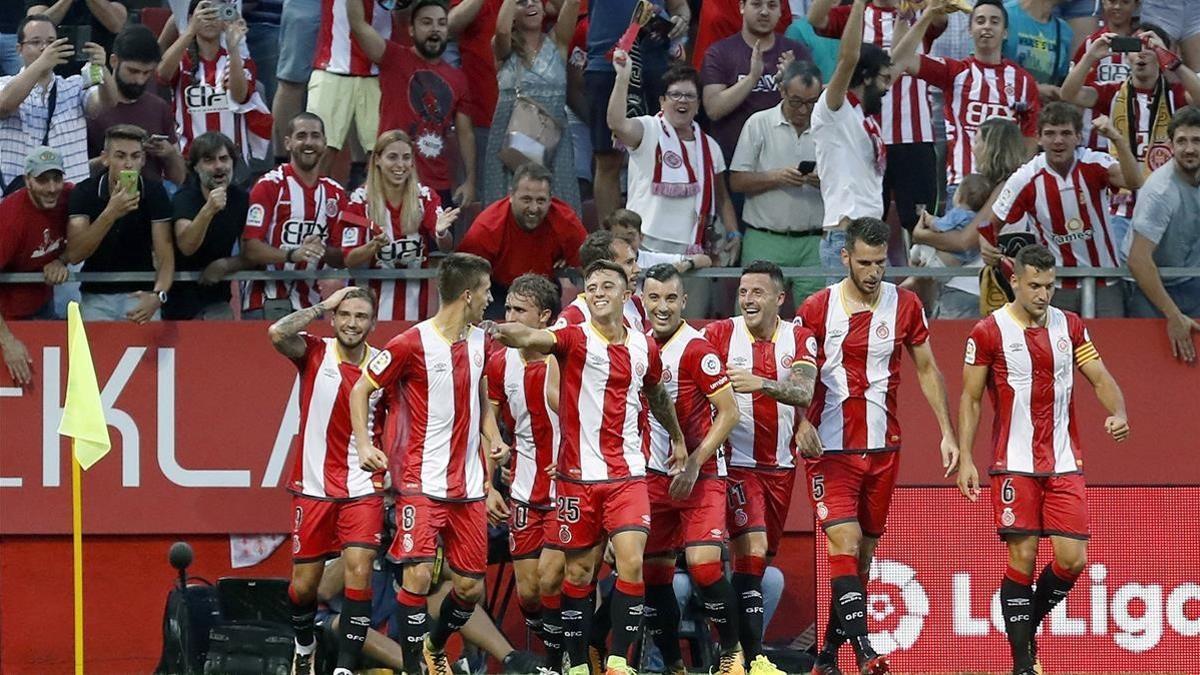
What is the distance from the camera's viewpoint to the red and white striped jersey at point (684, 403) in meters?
11.5

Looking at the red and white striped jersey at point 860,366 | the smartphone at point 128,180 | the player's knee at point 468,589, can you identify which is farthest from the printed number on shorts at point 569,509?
the smartphone at point 128,180

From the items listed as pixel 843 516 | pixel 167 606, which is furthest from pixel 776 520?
pixel 167 606

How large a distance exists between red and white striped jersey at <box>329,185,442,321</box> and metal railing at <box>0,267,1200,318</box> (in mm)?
101

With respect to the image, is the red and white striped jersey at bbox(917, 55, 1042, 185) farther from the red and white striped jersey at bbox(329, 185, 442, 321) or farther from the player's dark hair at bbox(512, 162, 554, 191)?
the red and white striped jersey at bbox(329, 185, 442, 321)

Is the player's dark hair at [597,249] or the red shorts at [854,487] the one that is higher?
the player's dark hair at [597,249]

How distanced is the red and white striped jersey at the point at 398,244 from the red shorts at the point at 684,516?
8.19ft

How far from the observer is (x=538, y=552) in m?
12.0

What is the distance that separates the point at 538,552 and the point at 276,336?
1.98 meters

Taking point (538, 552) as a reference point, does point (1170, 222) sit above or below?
above

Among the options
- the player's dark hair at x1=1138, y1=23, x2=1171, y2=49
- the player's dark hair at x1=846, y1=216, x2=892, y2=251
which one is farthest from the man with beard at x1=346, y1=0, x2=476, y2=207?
the player's dark hair at x1=1138, y1=23, x2=1171, y2=49

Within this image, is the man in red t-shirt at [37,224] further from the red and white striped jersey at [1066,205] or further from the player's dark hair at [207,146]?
the red and white striped jersey at [1066,205]

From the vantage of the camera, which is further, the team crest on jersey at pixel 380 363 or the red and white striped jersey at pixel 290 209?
the red and white striped jersey at pixel 290 209

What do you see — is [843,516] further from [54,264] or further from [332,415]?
[54,264]

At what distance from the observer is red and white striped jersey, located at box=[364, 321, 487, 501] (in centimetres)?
1124
